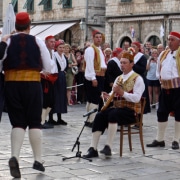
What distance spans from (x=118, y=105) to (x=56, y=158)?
49.7 inches

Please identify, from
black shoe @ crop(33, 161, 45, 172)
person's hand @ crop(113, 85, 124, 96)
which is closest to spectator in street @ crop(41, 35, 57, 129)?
person's hand @ crop(113, 85, 124, 96)

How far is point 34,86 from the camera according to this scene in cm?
736

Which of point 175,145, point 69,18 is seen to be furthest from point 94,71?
point 69,18

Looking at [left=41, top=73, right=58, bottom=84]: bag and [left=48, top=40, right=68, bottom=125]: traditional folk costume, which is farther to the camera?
[left=48, top=40, right=68, bottom=125]: traditional folk costume

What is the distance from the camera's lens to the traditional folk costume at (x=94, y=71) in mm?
12055

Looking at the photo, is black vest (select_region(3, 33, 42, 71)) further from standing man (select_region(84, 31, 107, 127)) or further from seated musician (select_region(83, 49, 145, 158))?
standing man (select_region(84, 31, 107, 127))

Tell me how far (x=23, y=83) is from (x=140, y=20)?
2174 centimetres

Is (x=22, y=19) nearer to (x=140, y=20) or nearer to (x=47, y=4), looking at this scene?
(x=140, y=20)

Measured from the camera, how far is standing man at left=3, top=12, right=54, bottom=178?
722 centimetres

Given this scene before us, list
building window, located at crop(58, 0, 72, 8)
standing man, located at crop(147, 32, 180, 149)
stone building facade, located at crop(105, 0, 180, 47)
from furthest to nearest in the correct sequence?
1. building window, located at crop(58, 0, 72, 8)
2. stone building facade, located at crop(105, 0, 180, 47)
3. standing man, located at crop(147, 32, 180, 149)

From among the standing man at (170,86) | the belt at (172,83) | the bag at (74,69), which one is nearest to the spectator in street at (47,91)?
the standing man at (170,86)

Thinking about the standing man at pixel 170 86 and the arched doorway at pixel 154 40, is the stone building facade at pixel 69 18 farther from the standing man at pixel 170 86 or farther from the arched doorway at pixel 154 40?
the standing man at pixel 170 86

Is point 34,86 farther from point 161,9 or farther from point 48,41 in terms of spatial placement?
point 161,9

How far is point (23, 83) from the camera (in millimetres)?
7297
